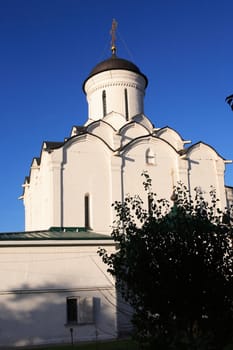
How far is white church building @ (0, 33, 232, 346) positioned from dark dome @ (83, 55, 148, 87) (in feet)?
0.22

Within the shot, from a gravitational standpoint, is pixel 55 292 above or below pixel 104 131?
below

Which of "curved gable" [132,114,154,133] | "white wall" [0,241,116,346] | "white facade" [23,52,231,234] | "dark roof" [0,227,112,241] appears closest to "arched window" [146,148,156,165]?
"white facade" [23,52,231,234]

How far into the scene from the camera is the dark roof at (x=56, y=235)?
597 inches

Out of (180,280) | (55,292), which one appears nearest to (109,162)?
(55,292)

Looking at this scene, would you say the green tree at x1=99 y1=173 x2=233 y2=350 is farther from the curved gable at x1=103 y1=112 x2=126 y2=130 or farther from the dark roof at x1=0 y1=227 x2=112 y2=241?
the curved gable at x1=103 y1=112 x2=126 y2=130

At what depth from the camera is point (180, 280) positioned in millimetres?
8227

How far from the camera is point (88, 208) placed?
1905cm

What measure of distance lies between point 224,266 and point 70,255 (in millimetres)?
7869

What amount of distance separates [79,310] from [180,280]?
7.54 m

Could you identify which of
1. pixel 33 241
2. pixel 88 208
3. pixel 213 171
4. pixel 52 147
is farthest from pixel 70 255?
pixel 213 171

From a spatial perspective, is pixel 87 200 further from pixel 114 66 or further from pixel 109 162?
pixel 114 66

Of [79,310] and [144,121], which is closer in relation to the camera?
[79,310]

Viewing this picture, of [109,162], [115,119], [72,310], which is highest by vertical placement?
[115,119]

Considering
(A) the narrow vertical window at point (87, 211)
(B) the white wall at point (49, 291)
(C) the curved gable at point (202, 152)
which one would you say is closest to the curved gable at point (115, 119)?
(C) the curved gable at point (202, 152)
